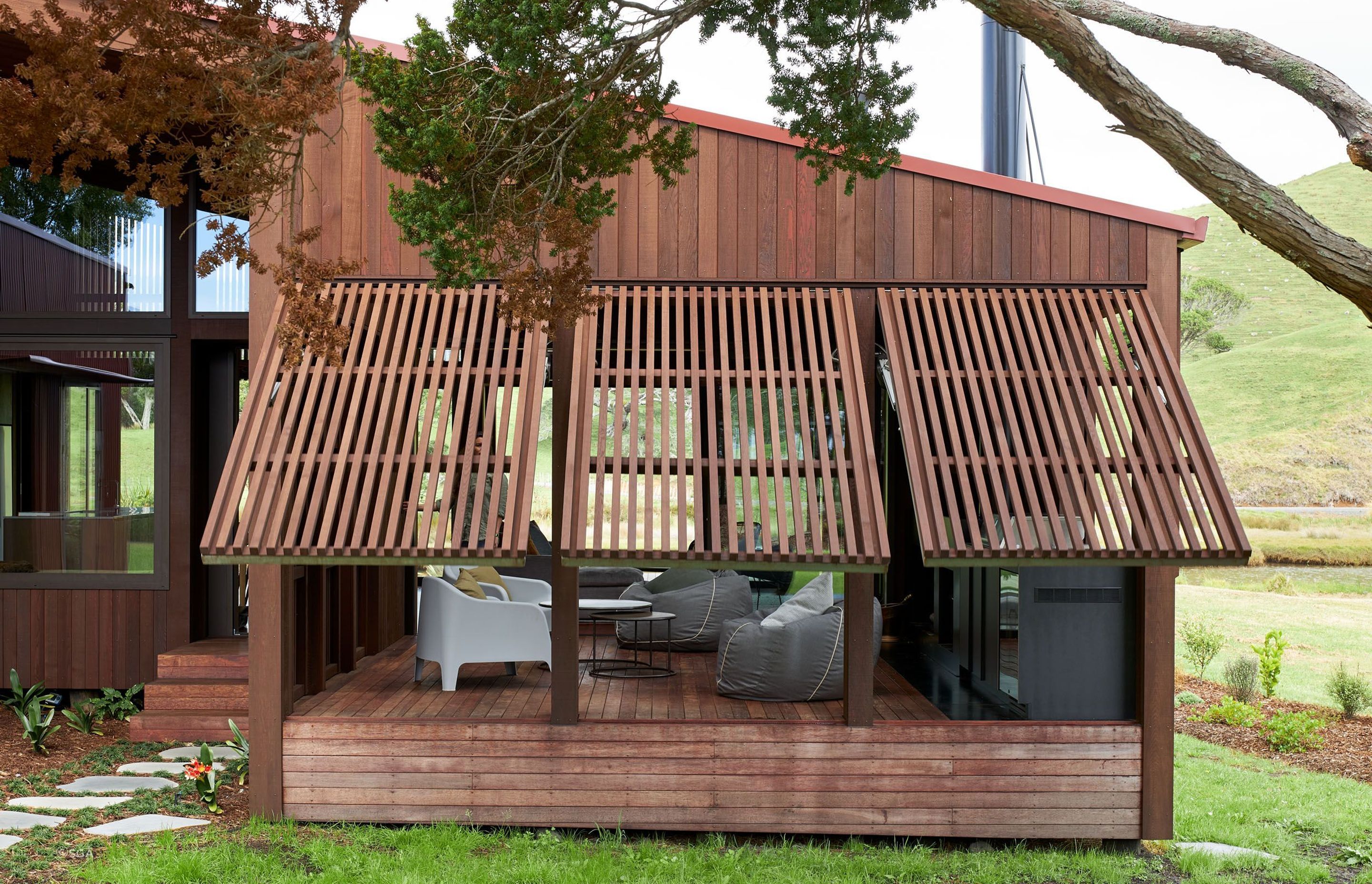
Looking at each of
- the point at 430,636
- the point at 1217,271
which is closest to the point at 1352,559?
the point at 430,636

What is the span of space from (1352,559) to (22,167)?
28.9 meters

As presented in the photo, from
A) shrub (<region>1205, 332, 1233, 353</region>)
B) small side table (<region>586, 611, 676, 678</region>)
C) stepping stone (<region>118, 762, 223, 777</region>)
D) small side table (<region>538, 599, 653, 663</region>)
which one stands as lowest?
stepping stone (<region>118, 762, 223, 777</region>)

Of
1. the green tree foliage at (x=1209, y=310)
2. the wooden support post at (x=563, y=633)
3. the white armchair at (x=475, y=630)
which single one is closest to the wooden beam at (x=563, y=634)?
the wooden support post at (x=563, y=633)

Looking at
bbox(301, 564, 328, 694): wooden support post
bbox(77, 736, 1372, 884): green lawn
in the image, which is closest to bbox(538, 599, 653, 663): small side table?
bbox(301, 564, 328, 694): wooden support post

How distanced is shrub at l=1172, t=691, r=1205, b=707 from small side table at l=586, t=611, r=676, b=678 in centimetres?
710

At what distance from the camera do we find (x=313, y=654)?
21.3 ft

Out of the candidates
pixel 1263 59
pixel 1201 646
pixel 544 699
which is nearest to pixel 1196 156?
pixel 1263 59

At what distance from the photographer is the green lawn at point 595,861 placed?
5047mm

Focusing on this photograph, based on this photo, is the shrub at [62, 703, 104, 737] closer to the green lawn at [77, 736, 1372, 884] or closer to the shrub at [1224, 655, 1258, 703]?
the green lawn at [77, 736, 1372, 884]

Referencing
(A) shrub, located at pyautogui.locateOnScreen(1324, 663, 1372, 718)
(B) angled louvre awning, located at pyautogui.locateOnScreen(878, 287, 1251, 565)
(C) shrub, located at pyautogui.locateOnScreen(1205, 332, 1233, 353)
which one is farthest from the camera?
(C) shrub, located at pyautogui.locateOnScreen(1205, 332, 1233, 353)

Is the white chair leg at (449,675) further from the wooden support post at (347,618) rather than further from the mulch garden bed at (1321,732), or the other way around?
the mulch garden bed at (1321,732)

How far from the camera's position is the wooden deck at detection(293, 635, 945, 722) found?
603 cm

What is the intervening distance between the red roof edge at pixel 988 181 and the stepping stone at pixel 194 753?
5027mm

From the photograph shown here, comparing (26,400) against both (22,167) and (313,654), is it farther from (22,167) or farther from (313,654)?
(313,654)
